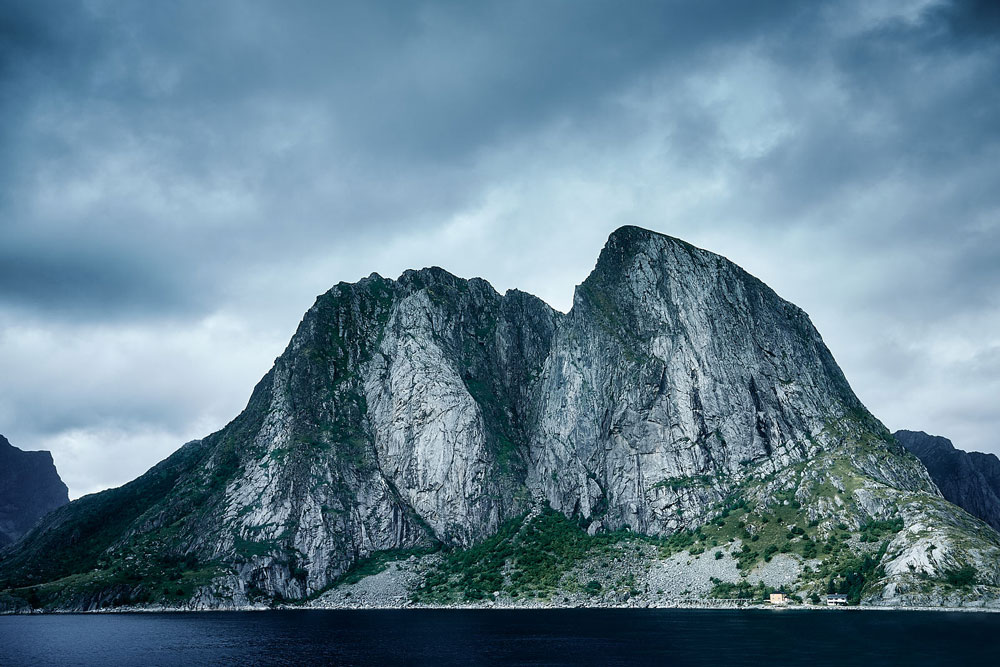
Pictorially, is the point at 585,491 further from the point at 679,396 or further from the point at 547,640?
the point at 547,640

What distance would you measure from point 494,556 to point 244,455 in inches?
3277

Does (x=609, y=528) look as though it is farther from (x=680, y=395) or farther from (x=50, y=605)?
(x=50, y=605)

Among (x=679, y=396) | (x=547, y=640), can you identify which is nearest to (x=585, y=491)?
(x=679, y=396)

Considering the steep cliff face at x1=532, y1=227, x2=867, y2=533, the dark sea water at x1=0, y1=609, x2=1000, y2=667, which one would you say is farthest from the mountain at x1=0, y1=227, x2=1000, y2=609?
the dark sea water at x1=0, y1=609, x2=1000, y2=667

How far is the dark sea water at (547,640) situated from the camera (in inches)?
2270

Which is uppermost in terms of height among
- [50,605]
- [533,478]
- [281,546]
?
[533,478]

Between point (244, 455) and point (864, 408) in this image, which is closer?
point (864, 408)

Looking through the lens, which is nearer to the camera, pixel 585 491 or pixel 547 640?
pixel 547 640

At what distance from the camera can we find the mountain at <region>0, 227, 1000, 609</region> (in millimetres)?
132750

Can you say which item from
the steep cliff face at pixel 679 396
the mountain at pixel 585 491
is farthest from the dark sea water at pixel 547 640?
the steep cliff face at pixel 679 396

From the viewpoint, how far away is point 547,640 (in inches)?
2911

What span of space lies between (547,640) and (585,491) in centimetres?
10091

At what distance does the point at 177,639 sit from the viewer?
83.4m

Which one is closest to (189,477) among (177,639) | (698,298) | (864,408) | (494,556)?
(494,556)
